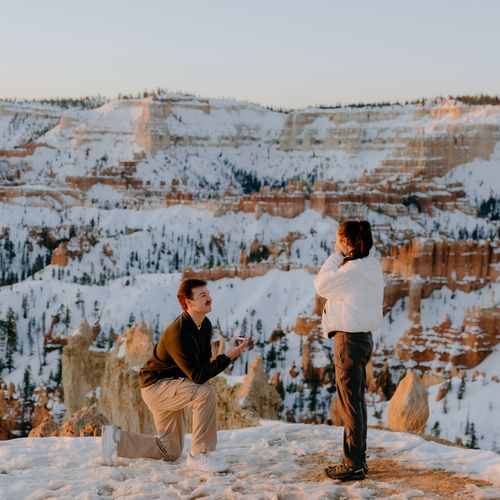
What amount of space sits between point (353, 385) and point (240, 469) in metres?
1.39

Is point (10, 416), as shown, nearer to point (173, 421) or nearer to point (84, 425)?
point (84, 425)

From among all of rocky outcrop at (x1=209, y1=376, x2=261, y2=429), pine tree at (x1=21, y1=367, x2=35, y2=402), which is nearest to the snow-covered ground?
rocky outcrop at (x1=209, y1=376, x2=261, y2=429)

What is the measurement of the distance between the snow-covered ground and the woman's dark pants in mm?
288

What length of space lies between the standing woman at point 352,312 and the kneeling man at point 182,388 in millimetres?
933

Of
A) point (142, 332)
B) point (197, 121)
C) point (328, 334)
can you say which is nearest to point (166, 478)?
point (328, 334)

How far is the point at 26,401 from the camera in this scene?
30156 millimetres

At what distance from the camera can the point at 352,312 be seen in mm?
5773

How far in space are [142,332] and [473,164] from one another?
114321mm

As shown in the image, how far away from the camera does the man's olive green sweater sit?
6215 millimetres

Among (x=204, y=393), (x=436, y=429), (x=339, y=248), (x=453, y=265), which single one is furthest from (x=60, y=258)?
(x=339, y=248)

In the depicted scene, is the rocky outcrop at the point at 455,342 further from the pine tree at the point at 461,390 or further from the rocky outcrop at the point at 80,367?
the rocky outcrop at the point at 80,367

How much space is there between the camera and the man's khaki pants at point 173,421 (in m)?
6.35

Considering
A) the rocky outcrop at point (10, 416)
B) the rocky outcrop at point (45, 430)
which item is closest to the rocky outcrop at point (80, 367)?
the rocky outcrop at point (10, 416)

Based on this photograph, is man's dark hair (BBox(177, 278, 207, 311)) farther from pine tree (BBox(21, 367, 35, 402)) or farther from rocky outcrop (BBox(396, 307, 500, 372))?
rocky outcrop (BBox(396, 307, 500, 372))
